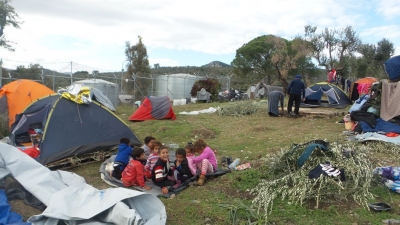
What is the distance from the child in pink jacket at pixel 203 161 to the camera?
5527mm

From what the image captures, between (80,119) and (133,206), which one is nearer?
(133,206)

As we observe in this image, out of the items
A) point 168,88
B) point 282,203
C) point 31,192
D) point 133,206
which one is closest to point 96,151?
point 31,192

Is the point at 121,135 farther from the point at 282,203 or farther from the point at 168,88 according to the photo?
the point at 168,88

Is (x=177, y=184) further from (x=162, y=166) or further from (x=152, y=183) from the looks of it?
(x=152, y=183)

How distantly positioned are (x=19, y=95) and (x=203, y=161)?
7.24 m

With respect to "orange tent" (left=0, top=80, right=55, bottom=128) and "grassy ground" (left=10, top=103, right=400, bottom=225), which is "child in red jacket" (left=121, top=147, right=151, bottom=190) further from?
"orange tent" (left=0, top=80, right=55, bottom=128)

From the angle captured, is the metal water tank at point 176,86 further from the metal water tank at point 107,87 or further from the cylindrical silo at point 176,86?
the metal water tank at point 107,87

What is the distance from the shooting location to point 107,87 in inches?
821

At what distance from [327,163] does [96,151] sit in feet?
14.7

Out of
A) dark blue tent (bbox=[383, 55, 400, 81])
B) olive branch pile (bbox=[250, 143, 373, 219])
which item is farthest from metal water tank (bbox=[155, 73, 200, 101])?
olive branch pile (bbox=[250, 143, 373, 219])

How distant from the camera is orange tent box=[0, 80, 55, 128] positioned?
1020 cm

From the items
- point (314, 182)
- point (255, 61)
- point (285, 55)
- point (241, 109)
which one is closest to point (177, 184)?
point (314, 182)

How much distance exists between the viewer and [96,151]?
7156 millimetres

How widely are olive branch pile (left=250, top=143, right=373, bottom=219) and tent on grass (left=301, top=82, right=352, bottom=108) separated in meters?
9.39
